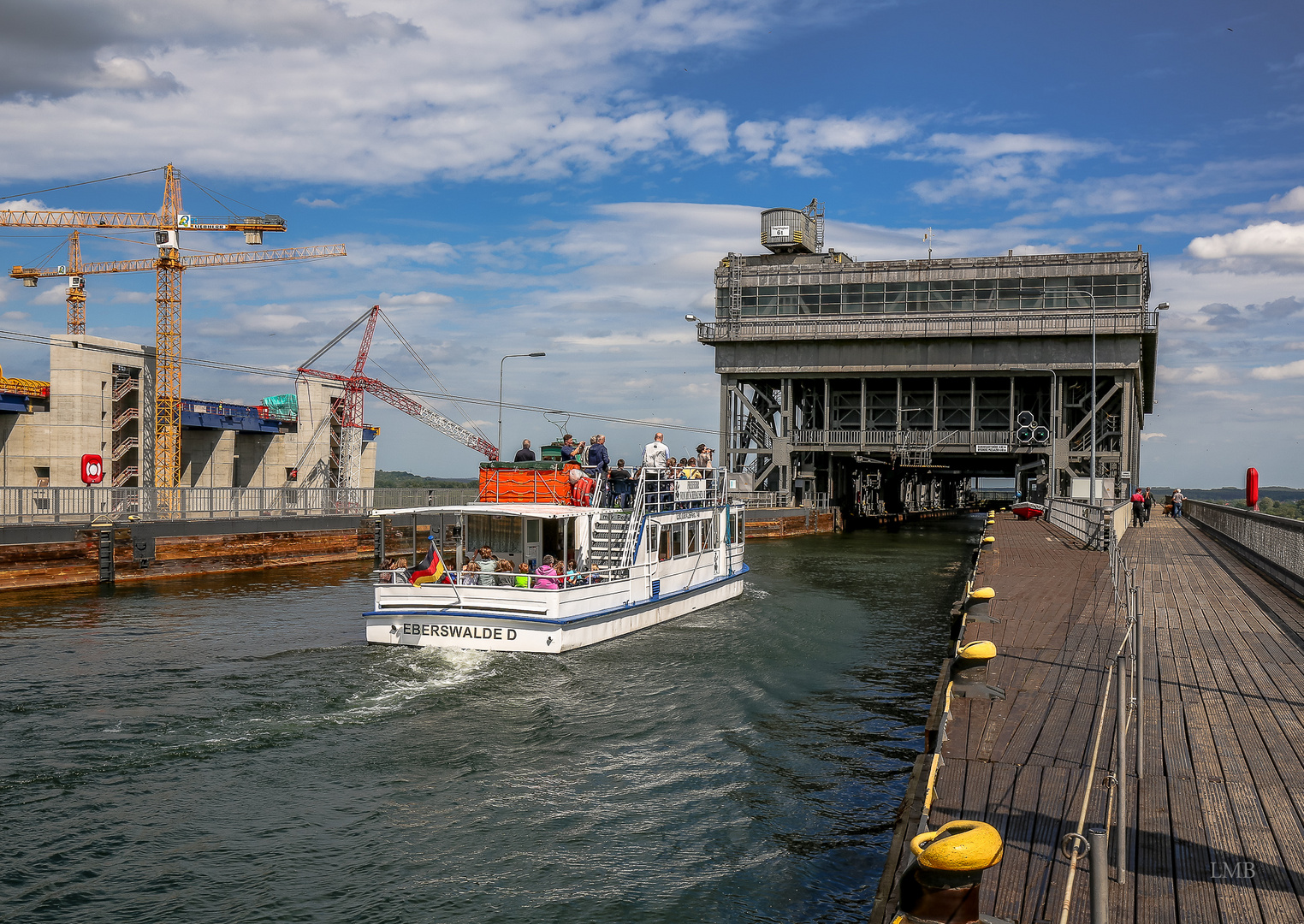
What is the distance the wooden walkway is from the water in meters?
2.10

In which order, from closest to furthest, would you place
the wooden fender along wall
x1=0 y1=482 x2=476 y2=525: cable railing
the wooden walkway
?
the wooden walkway, the wooden fender along wall, x1=0 y1=482 x2=476 y2=525: cable railing

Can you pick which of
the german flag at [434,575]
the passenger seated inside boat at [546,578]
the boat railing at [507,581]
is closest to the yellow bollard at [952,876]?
the boat railing at [507,581]

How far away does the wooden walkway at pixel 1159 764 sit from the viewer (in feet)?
23.8

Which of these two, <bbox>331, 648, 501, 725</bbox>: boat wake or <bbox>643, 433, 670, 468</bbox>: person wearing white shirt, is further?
<bbox>643, 433, 670, 468</bbox>: person wearing white shirt

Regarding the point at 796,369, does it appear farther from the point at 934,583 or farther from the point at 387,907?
the point at 387,907

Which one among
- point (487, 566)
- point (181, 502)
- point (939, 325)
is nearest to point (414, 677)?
point (487, 566)

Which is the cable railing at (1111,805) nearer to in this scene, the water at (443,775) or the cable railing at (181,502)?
the water at (443,775)

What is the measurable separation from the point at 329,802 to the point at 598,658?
29.7 feet

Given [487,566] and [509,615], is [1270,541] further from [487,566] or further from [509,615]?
[487,566]

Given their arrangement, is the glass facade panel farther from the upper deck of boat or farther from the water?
the upper deck of boat

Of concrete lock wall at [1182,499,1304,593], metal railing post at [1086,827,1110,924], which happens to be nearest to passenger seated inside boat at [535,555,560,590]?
metal railing post at [1086,827,1110,924]

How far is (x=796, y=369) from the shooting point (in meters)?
70.2

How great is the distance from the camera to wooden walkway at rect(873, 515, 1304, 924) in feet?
23.8

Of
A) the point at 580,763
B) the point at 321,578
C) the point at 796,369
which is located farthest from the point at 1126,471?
the point at 580,763
